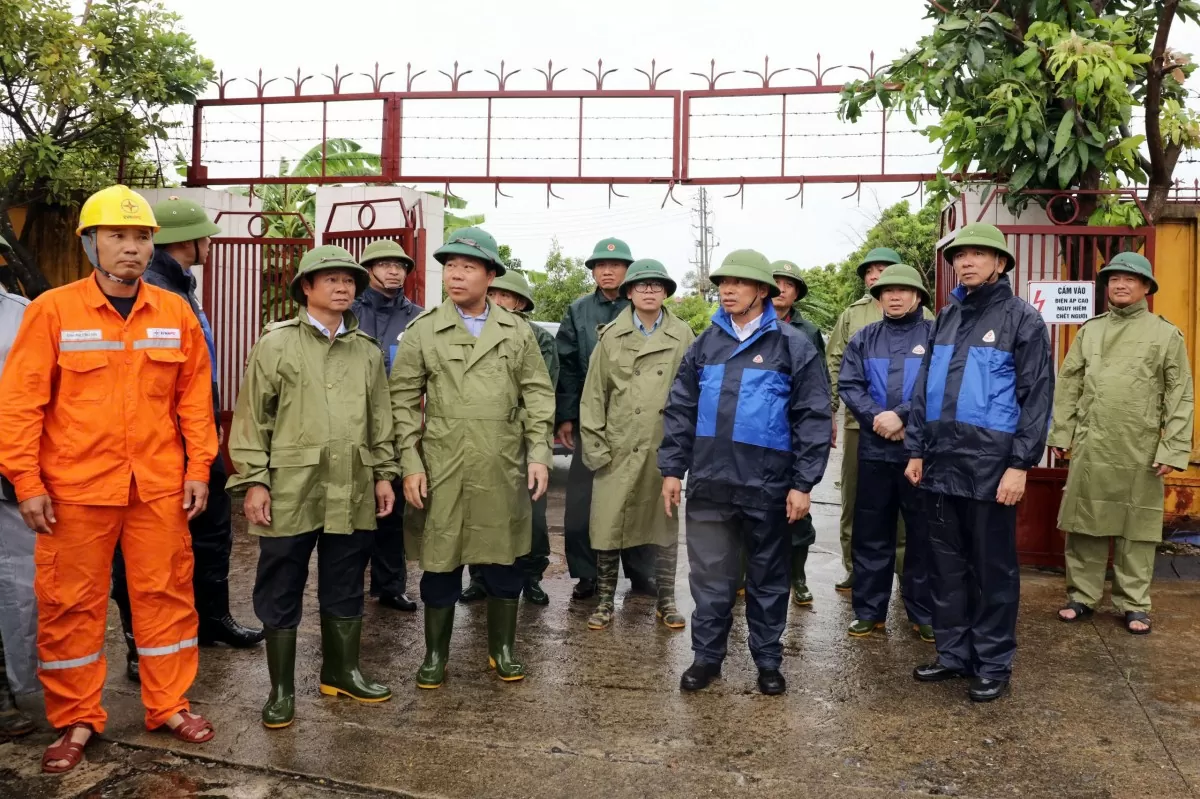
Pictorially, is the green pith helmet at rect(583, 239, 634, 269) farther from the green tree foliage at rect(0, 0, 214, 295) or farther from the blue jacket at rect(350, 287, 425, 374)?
the green tree foliage at rect(0, 0, 214, 295)

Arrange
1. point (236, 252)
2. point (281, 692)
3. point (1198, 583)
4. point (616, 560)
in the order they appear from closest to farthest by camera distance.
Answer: point (281, 692) < point (616, 560) < point (1198, 583) < point (236, 252)

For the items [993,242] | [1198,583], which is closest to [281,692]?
[993,242]

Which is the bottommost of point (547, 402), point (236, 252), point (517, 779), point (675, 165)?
point (517, 779)

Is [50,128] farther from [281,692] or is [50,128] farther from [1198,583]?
[1198,583]

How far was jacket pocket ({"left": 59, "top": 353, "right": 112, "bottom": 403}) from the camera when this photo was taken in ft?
11.5

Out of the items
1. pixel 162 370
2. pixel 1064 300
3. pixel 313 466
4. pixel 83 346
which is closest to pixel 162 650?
pixel 313 466

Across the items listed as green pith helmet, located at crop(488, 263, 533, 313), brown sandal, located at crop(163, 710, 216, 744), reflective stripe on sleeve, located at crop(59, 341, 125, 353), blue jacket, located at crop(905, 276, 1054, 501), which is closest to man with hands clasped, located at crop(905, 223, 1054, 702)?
blue jacket, located at crop(905, 276, 1054, 501)

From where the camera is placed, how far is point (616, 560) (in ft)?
17.6

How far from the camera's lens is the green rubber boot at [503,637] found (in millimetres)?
4332

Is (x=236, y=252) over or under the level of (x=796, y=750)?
over

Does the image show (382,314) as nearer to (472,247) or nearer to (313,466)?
(472,247)

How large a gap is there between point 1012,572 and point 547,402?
6.95 feet

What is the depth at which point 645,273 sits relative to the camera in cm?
516

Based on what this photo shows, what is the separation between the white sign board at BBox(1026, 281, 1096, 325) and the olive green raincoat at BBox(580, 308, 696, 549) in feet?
8.50
